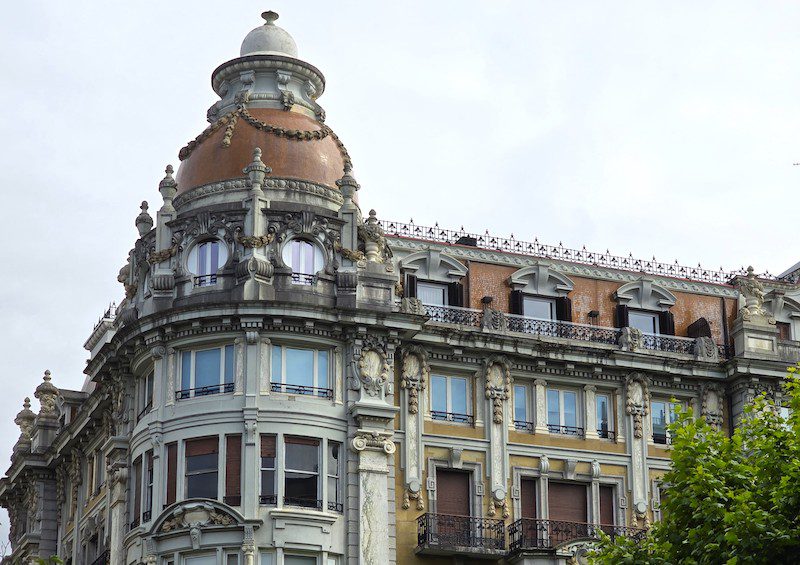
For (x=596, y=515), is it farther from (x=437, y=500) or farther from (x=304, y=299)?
(x=304, y=299)

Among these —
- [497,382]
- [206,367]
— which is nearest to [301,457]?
[206,367]

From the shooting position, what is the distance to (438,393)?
214 feet

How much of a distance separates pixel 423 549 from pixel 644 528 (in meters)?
9.21

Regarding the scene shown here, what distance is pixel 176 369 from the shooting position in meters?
62.3

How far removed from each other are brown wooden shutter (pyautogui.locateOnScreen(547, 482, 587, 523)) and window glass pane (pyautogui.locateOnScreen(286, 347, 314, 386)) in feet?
33.1

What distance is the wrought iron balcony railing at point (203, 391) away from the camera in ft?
201

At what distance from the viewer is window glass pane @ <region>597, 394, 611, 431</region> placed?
67.2 meters

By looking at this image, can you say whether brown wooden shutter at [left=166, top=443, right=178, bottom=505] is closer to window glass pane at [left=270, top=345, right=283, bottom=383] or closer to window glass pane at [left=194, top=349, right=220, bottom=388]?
window glass pane at [left=194, top=349, right=220, bottom=388]

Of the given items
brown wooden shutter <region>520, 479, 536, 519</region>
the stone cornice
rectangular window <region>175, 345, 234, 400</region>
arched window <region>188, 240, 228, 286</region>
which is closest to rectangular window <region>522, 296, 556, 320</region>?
the stone cornice

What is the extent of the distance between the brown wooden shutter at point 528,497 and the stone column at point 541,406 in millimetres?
1893

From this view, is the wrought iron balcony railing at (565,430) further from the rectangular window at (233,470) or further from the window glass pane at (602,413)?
the rectangular window at (233,470)

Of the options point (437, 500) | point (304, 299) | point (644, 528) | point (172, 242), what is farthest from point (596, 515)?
point (172, 242)

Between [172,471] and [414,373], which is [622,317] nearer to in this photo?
[414,373]

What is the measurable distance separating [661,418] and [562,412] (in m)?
4.20
